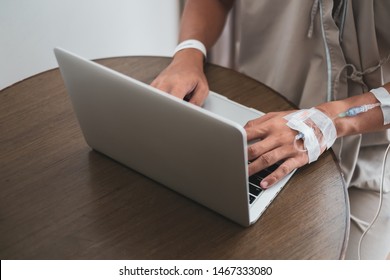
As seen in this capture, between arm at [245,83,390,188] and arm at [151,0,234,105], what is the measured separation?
0.18 meters

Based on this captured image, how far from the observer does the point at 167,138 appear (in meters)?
0.66

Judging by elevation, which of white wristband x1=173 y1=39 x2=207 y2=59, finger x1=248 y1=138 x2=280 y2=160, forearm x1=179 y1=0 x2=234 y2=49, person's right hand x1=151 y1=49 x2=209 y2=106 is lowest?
finger x1=248 y1=138 x2=280 y2=160

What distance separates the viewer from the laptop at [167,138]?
1.97 feet

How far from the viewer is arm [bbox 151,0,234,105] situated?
0.95 meters

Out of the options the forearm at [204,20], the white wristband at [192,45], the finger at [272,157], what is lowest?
the finger at [272,157]

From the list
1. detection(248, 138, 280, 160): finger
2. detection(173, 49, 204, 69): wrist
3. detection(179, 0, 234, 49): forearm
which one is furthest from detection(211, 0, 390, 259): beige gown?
detection(248, 138, 280, 160): finger

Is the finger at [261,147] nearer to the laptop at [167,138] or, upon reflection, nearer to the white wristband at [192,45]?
the laptop at [167,138]

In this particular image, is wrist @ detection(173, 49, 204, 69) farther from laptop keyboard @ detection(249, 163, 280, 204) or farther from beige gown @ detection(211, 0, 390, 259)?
laptop keyboard @ detection(249, 163, 280, 204)

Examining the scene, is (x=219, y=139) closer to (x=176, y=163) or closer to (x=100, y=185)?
(x=176, y=163)

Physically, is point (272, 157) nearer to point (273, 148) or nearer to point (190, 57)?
point (273, 148)

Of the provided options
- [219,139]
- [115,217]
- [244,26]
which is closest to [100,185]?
[115,217]

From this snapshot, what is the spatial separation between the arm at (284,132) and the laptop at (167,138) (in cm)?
3

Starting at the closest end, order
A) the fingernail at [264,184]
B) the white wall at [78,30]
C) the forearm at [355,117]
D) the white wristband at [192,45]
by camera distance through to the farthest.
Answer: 1. the fingernail at [264,184]
2. the forearm at [355,117]
3. the white wristband at [192,45]
4. the white wall at [78,30]

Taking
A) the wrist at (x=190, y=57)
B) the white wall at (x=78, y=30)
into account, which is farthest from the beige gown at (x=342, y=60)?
the white wall at (x=78, y=30)
